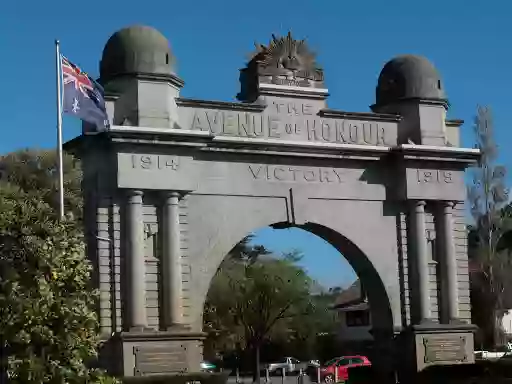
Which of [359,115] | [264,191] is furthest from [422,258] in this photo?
[264,191]

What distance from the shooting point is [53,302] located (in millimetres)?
12508

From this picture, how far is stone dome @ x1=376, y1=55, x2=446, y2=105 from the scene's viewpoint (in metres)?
23.3

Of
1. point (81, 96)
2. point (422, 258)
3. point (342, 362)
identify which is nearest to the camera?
point (81, 96)

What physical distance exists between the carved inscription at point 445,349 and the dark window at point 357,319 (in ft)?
108

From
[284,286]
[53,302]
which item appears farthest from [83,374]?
[284,286]

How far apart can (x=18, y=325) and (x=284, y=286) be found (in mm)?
29651

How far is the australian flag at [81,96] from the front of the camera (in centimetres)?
1791

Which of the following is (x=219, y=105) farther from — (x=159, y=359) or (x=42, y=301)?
(x=42, y=301)

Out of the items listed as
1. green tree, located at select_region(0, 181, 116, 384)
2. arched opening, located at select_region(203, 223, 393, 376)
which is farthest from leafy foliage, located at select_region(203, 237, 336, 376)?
green tree, located at select_region(0, 181, 116, 384)

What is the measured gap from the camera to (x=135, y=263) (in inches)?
774

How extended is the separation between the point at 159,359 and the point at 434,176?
8760mm

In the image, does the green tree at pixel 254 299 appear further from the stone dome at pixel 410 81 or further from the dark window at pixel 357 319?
the stone dome at pixel 410 81

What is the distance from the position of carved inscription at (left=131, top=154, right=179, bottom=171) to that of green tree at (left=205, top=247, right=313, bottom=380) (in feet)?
65.2

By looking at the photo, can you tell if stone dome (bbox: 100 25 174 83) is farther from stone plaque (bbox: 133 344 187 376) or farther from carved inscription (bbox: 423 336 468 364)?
carved inscription (bbox: 423 336 468 364)
